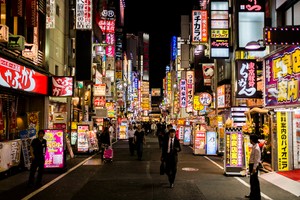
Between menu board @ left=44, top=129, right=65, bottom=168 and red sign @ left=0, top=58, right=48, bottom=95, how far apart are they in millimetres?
2386

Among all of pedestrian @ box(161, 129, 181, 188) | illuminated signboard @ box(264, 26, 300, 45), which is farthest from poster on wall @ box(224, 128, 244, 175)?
illuminated signboard @ box(264, 26, 300, 45)

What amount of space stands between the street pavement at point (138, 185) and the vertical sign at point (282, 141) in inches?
40.6

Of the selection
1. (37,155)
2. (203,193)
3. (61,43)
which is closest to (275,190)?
(203,193)

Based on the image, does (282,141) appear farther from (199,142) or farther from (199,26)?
(199,26)

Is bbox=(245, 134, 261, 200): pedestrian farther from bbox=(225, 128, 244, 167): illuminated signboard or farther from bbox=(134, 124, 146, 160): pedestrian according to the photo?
bbox=(134, 124, 146, 160): pedestrian

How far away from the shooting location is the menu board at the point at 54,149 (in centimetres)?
1595

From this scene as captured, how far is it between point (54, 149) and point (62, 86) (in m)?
6.34

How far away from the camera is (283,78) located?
15352mm

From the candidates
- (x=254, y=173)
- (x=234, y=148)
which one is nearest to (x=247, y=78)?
(x=234, y=148)

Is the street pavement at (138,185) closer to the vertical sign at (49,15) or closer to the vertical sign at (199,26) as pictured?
the vertical sign at (49,15)

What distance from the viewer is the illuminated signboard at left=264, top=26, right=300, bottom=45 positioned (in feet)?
35.6

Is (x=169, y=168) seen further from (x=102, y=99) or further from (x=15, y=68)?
(x=102, y=99)

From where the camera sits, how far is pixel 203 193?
1145 cm

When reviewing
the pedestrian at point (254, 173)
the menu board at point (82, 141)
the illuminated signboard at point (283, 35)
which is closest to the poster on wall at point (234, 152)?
the pedestrian at point (254, 173)
